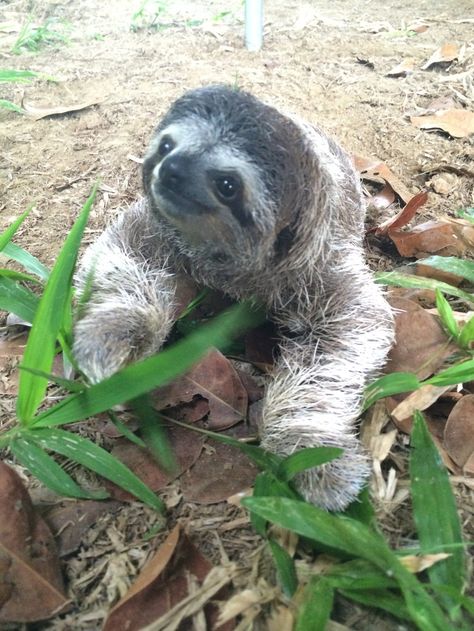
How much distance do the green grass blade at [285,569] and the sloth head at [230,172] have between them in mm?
1389

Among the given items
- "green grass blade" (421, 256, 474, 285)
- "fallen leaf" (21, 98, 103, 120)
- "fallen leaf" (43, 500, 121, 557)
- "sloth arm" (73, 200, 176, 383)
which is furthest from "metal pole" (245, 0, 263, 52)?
"fallen leaf" (43, 500, 121, 557)

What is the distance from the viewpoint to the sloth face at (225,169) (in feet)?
8.45

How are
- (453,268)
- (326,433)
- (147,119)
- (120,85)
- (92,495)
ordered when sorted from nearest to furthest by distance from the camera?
(92,495), (326,433), (453,268), (147,119), (120,85)

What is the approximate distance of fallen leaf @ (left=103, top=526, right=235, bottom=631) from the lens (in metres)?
2.02

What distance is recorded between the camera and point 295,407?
2.81 meters

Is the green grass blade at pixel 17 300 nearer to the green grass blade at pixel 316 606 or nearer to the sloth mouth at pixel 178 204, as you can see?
the sloth mouth at pixel 178 204

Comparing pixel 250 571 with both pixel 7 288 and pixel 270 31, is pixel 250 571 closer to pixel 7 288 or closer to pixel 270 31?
pixel 7 288

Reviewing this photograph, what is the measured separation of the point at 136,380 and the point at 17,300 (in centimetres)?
97

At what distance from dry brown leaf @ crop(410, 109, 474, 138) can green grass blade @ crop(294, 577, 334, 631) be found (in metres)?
4.31

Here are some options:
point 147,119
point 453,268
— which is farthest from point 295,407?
point 147,119

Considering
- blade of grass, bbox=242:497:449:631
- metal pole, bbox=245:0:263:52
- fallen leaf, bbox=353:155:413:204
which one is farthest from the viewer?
metal pole, bbox=245:0:263:52

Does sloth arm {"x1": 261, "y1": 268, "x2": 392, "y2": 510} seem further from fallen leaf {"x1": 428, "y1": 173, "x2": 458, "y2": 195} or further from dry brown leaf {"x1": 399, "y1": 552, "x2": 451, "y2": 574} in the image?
fallen leaf {"x1": 428, "y1": 173, "x2": 458, "y2": 195}

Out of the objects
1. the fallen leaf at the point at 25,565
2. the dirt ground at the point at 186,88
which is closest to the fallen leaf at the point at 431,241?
the dirt ground at the point at 186,88

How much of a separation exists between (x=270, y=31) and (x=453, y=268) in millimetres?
5053
